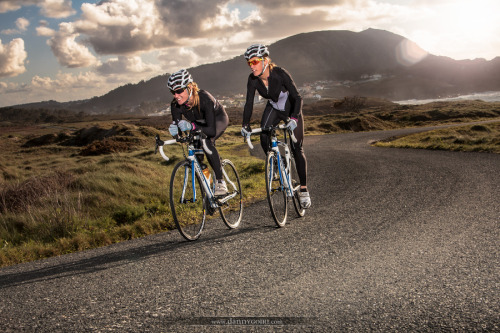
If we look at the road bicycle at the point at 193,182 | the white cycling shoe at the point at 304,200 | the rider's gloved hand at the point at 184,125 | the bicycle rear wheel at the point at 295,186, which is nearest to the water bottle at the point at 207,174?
the road bicycle at the point at 193,182

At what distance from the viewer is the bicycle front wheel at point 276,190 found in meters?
6.16

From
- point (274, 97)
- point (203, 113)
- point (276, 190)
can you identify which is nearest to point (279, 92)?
point (274, 97)

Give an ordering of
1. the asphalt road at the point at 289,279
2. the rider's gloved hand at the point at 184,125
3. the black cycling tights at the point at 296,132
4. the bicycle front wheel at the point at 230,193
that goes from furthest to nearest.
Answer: the black cycling tights at the point at 296,132, the bicycle front wheel at the point at 230,193, the rider's gloved hand at the point at 184,125, the asphalt road at the point at 289,279

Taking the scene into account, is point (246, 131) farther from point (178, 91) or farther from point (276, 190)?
point (178, 91)

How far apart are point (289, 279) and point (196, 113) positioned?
3.31 metres

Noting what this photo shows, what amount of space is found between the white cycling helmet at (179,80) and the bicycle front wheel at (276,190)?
72.9 inches

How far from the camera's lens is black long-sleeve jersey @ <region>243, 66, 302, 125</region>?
6418 mm

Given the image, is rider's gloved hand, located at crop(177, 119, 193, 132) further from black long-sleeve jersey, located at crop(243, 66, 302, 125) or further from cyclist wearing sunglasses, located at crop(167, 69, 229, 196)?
black long-sleeve jersey, located at crop(243, 66, 302, 125)

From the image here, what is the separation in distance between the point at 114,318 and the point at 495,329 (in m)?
3.25

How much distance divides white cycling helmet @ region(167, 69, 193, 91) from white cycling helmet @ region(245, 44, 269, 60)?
1.16m

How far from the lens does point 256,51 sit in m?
6.13

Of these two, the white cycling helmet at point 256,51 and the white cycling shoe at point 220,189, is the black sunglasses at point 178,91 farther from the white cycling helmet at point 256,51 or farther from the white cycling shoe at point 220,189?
the white cycling shoe at point 220,189

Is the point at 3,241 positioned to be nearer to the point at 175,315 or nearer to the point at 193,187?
the point at 193,187

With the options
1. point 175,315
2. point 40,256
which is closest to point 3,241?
point 40,256
